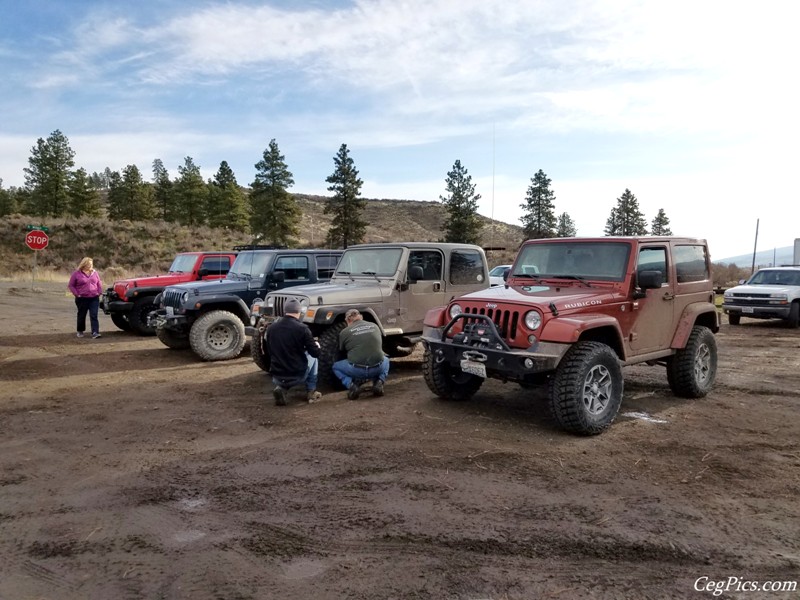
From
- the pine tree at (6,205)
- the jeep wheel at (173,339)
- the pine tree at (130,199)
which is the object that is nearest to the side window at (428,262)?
the jeep wheel at (173,339)

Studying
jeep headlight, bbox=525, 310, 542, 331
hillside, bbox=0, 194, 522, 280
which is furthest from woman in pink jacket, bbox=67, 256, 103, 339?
hillside, bbox=0, 194, 522, 280

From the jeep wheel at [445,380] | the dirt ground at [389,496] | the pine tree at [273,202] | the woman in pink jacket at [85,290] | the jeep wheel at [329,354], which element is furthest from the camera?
the pine tree at [273,202]

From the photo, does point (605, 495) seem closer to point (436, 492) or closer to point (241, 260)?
point (436, 492)

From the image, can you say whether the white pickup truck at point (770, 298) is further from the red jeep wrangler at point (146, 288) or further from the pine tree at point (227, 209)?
the pine tree at point (227, 209)

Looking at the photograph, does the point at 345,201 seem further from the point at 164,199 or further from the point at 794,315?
the point at 794,315

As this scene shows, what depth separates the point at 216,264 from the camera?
1345 cm

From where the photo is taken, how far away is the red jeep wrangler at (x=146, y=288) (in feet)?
41.7

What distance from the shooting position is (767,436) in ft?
19.3

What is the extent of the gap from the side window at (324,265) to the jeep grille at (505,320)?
→ 18.1 ft

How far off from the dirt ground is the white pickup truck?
937 cm

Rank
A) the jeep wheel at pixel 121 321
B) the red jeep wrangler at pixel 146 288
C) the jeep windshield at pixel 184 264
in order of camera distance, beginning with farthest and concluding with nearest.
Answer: the jeep wheel at pixel 121 321, the jeep windshield at pixel 184 264, the red jeep wrangler at pixel 146 288

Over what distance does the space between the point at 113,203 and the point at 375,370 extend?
2274 inches

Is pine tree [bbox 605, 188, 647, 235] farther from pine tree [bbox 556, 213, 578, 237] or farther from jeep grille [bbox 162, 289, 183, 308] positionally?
jeep grille [bbox 162, 289, 183, 308]

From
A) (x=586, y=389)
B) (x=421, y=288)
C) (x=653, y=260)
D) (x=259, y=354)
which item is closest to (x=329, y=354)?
(x=259, y=354)
